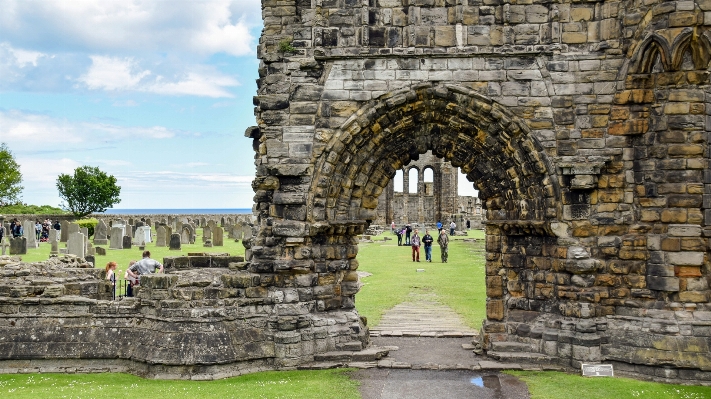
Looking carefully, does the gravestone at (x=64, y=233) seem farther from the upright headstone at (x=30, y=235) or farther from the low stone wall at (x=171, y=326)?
the low stone wall at (x=171, y=326)

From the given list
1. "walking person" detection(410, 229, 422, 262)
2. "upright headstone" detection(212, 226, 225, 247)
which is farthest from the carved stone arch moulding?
"upright headstone" detection(212, 226, 225, 247)

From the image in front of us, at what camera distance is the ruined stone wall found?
9.58 m

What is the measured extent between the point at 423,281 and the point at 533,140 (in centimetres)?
1103

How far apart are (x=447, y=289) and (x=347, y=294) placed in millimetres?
8305

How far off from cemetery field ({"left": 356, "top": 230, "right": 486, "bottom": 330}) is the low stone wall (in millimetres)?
3773

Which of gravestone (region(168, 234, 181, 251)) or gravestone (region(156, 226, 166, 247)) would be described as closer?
gravestone (region(168, 234, 181, 251))

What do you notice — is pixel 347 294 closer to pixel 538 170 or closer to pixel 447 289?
pixel 538 170

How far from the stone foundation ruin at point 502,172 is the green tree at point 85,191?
43.3 m

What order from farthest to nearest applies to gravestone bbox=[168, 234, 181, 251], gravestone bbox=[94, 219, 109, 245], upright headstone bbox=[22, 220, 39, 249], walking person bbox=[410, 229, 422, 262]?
gravestone bbox=[94, 219, 109, 245] < gravestone bbox=[168, 234, 181, 251] < upright headstone bbox=[22, 220, 39, 249] < walking person bbox=[410, 229, 422, 262]

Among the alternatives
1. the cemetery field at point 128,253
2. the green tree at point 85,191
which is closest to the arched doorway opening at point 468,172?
the cemetery field at point 128,253

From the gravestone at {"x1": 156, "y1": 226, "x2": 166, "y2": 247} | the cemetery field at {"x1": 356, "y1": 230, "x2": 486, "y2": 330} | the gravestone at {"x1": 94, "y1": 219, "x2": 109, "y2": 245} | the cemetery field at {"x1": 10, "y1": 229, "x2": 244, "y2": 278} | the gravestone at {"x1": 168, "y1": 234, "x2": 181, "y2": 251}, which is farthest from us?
the gravestone at {"x1": 94, "y1": 219, "x2": 109, "y2": 245}

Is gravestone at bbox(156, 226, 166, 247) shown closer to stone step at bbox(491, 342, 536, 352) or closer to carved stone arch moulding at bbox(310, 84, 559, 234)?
carved stone arch moulding at bbox(310, 84, 559, 234)

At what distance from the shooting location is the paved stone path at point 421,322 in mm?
12680

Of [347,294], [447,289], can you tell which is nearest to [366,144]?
[347,294]
